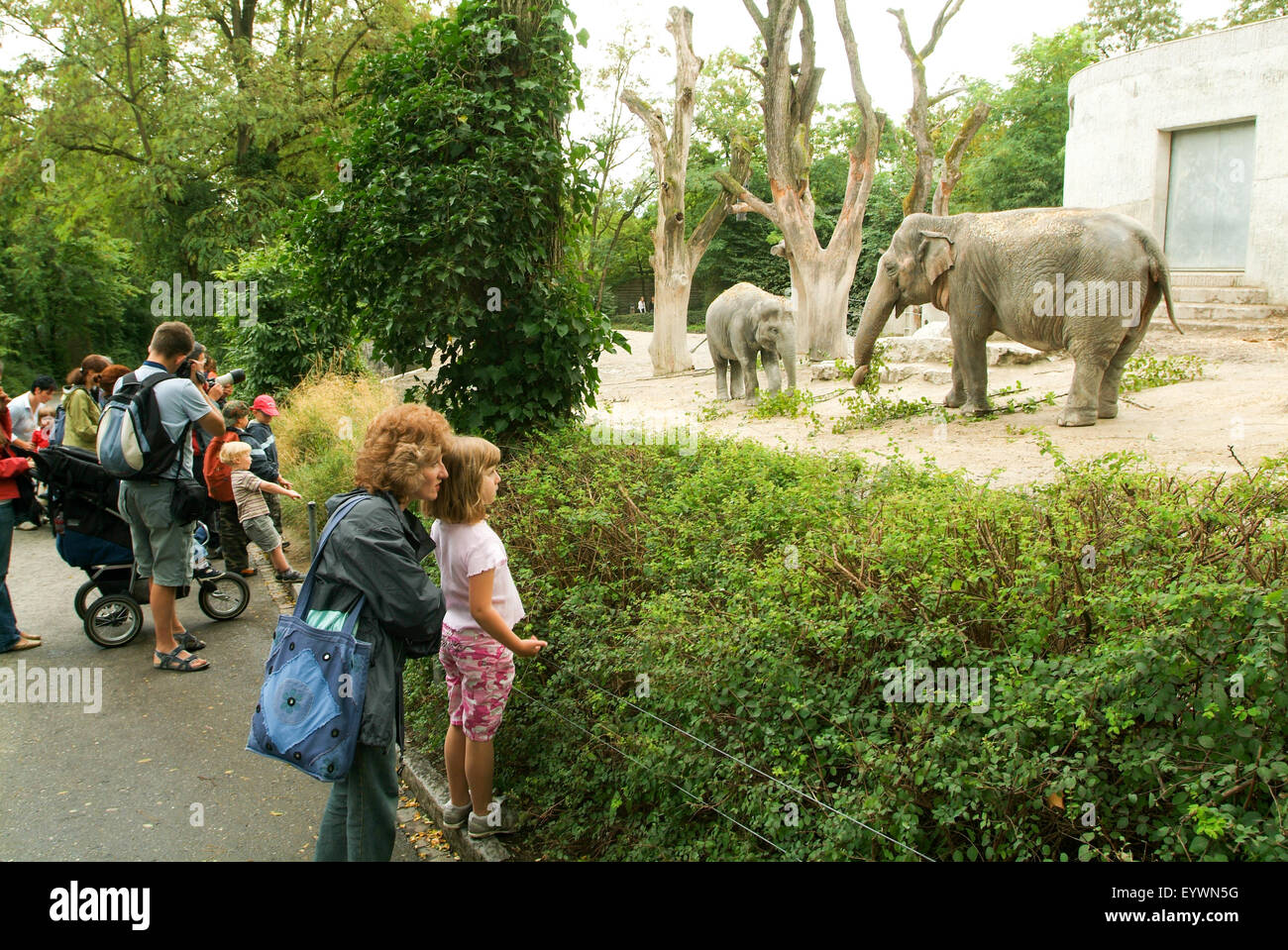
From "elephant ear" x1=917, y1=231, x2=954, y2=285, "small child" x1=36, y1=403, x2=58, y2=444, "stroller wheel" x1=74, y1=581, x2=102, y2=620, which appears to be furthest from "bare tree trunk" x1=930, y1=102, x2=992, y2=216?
"stroller wheel" x1=74, y1=581, x2=102, y2=620

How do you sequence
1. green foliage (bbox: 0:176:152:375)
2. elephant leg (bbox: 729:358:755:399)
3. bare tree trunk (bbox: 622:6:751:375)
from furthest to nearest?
green foliage (bbox: 0:176:152:375) < bare tree trunk (bbox: 622:6:751:375) < elephant leg (bbox: 729:358:755:399)

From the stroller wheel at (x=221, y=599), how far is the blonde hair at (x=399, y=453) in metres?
5.18

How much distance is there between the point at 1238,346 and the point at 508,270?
1155 cm

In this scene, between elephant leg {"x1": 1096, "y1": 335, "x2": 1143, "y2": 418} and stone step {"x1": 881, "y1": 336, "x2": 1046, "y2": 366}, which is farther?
stone step {"x1": 881, "y1": 336, "x2": 1046, "y2": 366}

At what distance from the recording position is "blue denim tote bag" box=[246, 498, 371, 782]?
10.9 ft

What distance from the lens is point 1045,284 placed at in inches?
379

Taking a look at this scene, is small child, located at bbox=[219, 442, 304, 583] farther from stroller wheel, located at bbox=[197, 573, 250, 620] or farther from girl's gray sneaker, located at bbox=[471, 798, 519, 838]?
girl's gray sneaker, located at bbox=[471, 798, 519, 838]

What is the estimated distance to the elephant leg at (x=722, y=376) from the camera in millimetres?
16109

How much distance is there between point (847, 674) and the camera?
13.6 ft

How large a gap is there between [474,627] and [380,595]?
2.69ft

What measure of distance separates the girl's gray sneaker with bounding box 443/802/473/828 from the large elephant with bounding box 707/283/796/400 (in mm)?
10449

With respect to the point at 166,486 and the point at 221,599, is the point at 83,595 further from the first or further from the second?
the point at 166,486

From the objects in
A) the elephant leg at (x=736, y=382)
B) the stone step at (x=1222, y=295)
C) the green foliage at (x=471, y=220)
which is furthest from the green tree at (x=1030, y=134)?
the green foliage at (x=471, y=220)

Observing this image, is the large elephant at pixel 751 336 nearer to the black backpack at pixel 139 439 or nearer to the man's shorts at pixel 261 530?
the man's shorts at pixel 261 530
